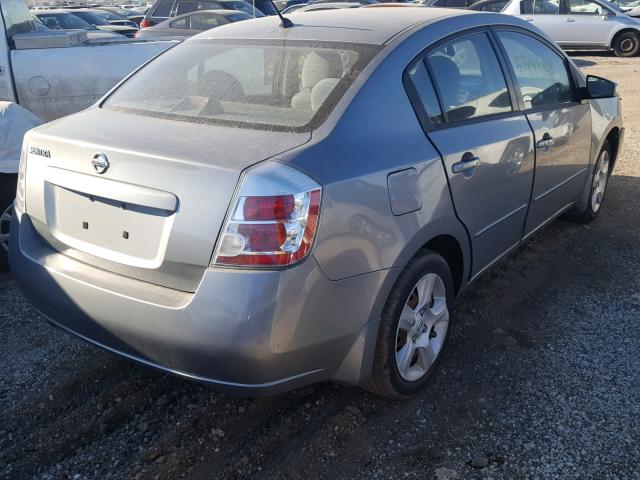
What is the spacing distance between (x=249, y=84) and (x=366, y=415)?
63.1 inches

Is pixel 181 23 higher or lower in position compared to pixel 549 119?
higher

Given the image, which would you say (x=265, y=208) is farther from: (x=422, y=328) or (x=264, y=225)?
(x=422, y=328)

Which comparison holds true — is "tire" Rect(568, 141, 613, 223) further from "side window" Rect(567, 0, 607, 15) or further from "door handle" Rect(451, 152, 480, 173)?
Result: "side window" Rect(567, 0, 607, 15)

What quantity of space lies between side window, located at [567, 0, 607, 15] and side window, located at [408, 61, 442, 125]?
48.5ft

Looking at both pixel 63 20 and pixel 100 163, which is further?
pixel 63 20

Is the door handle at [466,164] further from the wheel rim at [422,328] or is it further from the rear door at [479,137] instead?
the wheel rim at [422,328]

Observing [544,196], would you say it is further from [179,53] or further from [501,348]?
[179,53]

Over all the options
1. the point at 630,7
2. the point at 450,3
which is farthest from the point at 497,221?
the point at 630,7

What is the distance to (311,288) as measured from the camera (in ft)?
7.98

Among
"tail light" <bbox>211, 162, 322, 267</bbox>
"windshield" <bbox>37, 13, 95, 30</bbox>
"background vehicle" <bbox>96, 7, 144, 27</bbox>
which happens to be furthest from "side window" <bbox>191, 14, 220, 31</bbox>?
"tail light" <bbox>211, 162, 322, 267</bbox>

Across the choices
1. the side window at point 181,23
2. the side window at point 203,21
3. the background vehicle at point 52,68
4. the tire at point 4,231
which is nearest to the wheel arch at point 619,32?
the side window at point 203,21

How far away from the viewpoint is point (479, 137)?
132 inches

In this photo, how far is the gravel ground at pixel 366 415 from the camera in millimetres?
2715

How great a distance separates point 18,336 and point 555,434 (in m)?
2.82
